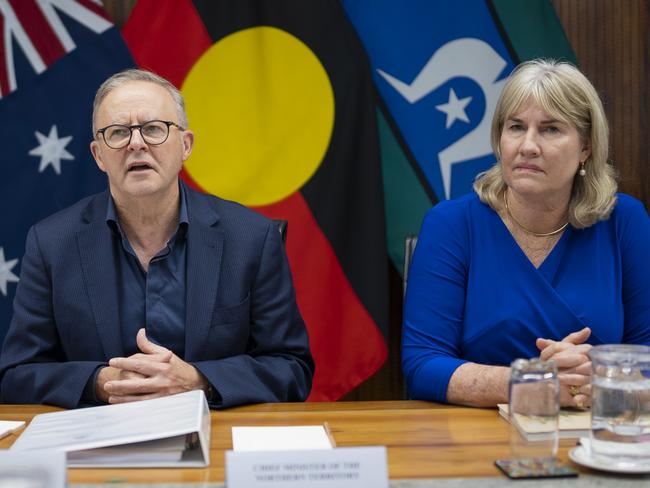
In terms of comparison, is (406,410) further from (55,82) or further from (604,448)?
(55,82)

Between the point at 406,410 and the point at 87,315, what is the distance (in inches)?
31.2

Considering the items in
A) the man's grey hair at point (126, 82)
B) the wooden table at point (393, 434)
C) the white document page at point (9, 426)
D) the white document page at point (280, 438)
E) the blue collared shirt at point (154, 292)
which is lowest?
the wooden table at point (393, 434)

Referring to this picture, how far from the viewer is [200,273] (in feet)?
6.89

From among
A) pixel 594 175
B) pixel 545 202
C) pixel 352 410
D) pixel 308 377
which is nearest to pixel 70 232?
pixel 308 377

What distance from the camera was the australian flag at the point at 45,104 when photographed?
3.17 metres

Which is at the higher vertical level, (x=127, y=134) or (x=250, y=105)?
(x=250, y=105)

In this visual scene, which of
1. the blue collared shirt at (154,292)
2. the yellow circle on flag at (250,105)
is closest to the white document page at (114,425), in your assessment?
the blue collared shirt at (154,292)

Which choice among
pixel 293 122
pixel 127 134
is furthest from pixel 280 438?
pixel 293 122

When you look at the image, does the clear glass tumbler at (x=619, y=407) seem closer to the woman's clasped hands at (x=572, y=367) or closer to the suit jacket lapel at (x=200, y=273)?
the woman's clasped hands at (x=572, y=367)

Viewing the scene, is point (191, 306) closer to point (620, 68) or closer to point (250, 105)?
point (250, 105)

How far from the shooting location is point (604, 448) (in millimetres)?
1352

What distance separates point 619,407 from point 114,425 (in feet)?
2.66

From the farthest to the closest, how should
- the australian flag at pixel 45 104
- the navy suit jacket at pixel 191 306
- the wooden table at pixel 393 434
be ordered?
the australian flag at pixel 45 104, the navy suit jacket at pixel 191 306, the wooden table at pixel 393 434

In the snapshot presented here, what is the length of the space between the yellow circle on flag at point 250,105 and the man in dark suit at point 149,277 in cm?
95
